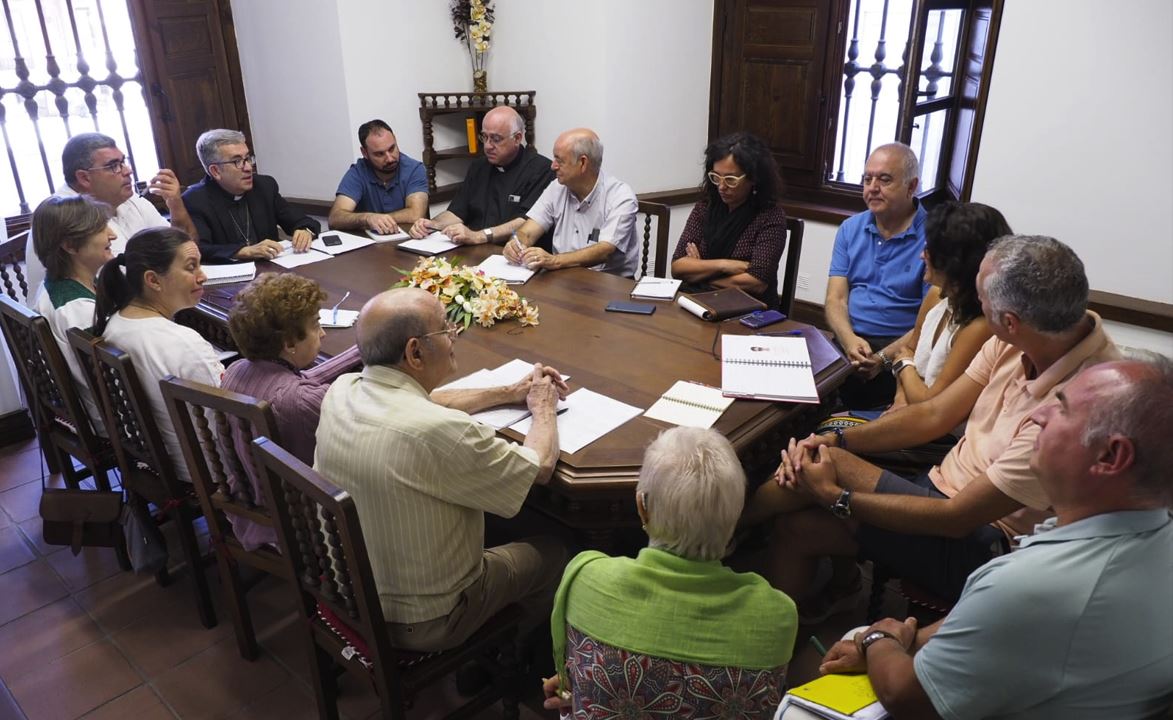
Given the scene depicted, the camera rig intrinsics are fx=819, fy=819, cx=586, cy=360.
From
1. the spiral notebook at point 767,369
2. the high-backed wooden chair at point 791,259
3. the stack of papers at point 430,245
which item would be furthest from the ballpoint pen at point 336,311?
the high-backed wooden chair at point 791,259

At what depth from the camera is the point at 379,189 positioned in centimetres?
405

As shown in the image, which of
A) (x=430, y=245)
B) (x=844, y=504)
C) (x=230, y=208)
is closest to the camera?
(x=844, y=504)

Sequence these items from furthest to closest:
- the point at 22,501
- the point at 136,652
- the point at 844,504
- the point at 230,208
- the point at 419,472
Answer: the point at 230,208
the point at 22,501
the point at 136,652
the point at 844,504
the point at 419,472

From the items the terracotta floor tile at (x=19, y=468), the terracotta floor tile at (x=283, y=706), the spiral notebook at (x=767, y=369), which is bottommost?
the terracotta floor tile at (x=283, y=706)

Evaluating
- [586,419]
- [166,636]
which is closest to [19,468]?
[166,636]

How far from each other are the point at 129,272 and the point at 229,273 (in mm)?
966

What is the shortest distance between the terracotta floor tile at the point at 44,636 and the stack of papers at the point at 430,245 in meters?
1.77

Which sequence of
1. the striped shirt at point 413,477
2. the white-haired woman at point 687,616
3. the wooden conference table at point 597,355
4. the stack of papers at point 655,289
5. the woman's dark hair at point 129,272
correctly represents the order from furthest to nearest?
the stack of papers at point 655,289 < the woman's dark hair at point 129,272 < the wooden conference table at point 597,355 < the striped shirt at point 413,477 < the white-haired woman at point 687,616

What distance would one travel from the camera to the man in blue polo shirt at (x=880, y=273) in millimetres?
2896

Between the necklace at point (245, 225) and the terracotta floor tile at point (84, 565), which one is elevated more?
the necklace at point (245, 225)

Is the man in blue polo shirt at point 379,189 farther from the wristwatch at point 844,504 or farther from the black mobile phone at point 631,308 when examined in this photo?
the wristwatch at point 844,504

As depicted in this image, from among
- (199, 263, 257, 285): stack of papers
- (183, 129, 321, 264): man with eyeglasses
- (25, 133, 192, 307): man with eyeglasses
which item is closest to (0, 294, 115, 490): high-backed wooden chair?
(25, 133, 192, 307): man with eyeglasses

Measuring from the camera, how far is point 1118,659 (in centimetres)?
113

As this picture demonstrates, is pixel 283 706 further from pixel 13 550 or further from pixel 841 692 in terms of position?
pixel 841 692
